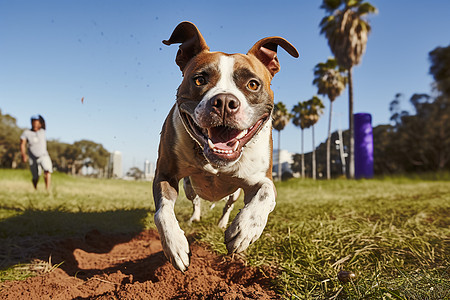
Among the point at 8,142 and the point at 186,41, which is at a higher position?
the point at 8,142

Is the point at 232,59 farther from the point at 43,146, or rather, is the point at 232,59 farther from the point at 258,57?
the point at 43,146

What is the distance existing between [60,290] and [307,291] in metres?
1.72

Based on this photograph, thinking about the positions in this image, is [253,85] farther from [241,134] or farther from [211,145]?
[211,145]

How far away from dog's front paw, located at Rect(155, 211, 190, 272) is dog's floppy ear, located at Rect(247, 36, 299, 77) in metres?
1.59

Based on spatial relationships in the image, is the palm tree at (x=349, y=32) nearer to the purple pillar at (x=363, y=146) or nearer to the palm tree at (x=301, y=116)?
the purple pillar at (x=363, y=146)

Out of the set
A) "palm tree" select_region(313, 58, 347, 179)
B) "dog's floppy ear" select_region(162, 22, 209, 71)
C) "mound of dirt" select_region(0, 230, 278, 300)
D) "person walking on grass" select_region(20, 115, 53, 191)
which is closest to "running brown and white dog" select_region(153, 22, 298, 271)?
"dog's floppy ear" select_region(162, 22, 209, 71)

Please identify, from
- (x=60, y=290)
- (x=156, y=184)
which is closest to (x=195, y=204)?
(x=156, y=184)

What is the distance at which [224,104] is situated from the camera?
2.20 m

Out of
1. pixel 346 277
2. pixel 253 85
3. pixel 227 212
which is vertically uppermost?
pixel 253 85

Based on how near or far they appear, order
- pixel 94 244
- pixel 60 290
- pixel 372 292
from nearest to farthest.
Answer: pixel 372 292, pixel 60 290, pixel 94 244

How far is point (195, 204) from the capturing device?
4.66 m

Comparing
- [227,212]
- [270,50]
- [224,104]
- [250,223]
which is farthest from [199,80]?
[227,212]

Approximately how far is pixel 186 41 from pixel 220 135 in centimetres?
93

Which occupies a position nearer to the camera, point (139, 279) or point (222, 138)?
point (222, 138)
